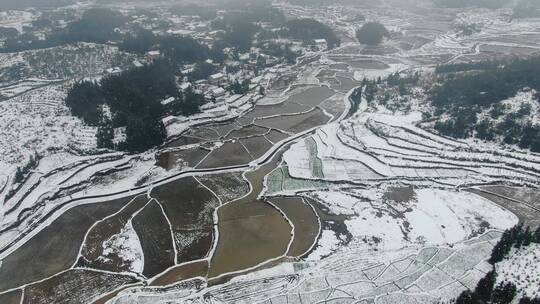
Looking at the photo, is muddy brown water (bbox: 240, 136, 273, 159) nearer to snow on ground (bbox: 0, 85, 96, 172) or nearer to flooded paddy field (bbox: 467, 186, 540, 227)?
snow on ground (bbox: 0, 85, 96, 172)

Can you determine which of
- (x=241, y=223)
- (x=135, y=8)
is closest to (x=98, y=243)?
(x=241, y=223)

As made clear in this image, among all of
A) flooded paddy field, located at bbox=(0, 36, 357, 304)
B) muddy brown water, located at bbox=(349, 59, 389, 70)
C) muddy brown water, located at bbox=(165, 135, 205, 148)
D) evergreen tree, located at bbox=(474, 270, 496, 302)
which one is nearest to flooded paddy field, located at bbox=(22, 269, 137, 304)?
flooded paddy field, located at bbox=(0, 36, 357, 304)

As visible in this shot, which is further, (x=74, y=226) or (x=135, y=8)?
(x=135, y=8)

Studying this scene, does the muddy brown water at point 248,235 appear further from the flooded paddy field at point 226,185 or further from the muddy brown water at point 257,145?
the muddy brown water at point 257,145

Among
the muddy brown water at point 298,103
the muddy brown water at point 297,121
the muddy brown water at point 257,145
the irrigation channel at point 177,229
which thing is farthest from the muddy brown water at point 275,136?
the muddy brown water at point 298,103

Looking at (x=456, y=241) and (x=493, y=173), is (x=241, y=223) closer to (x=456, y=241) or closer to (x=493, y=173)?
(x=456, y=241)
